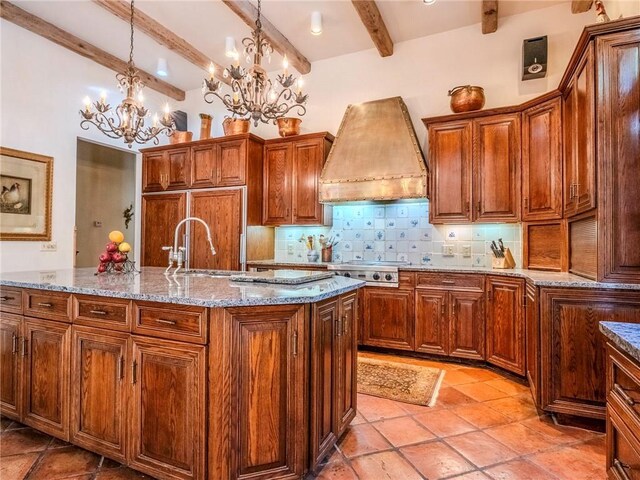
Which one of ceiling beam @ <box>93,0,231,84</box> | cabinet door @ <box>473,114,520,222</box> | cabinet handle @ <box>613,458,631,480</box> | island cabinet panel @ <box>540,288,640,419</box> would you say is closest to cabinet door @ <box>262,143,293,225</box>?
ceiling beam @ <box>93,0,231,84</box>

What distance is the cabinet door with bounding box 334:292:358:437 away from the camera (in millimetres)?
1892

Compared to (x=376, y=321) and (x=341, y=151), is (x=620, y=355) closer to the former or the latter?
(x=376, y=321)

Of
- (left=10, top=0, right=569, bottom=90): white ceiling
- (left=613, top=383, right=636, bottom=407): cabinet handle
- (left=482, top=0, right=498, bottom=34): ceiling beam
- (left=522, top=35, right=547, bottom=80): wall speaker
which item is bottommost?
(left=613, top=383, right=636, bottom=407): cabinet handle

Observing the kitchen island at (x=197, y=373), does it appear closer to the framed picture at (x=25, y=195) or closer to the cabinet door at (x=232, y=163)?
the framed picture at (x=25, y=195)

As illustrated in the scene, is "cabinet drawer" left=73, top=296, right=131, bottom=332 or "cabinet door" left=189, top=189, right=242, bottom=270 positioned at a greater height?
"cabinet door" left=189, top=189, right=242, bottom=270

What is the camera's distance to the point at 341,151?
4004 millimetres

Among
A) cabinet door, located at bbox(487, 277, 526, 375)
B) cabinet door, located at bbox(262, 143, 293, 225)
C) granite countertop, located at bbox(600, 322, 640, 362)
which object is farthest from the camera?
cabinet door, located at bbox(262, 143, 293, 225)

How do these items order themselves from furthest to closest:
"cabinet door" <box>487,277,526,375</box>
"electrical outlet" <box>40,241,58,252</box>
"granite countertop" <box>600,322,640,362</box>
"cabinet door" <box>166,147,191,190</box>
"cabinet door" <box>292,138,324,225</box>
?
"cabinet door" <box>166,147,191,190</box>, "cabinet door" <box>292,138,324,225</box>, "electrical outlet" <box>40,241,58,252</box>, "cabinet door" <box>487,277,526,375</box>, "granite countertop" <box>600,322,640,362</box>

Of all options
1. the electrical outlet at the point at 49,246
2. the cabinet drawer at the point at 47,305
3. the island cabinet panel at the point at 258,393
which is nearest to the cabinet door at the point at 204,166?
the electrical outlet at the point at 49,246

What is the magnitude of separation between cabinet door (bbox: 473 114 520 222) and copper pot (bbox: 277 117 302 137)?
6.76 ft

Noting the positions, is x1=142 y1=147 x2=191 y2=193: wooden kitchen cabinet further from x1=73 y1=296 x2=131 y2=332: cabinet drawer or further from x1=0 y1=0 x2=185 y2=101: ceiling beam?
x1=73 y1=296 x2=131 y2=332: cabinet drawer

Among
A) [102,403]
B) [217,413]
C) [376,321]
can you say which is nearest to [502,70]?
[376,321]

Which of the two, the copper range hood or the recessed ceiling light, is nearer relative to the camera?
the recessed ceiling light

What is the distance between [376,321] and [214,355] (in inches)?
95.3
